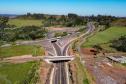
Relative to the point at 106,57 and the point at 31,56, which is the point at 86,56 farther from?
the point at 31,56

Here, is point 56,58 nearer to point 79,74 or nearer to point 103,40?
point 79,74

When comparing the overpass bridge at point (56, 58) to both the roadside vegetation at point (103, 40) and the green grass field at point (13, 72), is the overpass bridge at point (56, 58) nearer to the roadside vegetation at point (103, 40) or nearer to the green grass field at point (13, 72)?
the green grass field at point (13, 72)

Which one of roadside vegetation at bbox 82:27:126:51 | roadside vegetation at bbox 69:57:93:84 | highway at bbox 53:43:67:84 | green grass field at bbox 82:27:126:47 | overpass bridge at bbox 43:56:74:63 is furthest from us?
green grass field at bbox 82:27:126:47

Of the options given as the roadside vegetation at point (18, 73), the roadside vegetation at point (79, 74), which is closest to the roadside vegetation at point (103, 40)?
the roadside vegetation at point (79, 74)

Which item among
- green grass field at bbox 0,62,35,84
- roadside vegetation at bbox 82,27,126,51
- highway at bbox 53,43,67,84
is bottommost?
highway at bbox 53,43,67,84

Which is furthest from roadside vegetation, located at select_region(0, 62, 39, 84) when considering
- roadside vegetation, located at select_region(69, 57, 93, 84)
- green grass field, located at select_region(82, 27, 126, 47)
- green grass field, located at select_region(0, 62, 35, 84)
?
green grass field, located at select_region(82, 27, 126, 47)

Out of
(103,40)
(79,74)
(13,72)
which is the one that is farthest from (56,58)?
(103,40)

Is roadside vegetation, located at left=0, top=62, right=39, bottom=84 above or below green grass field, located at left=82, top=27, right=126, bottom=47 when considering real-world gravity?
below

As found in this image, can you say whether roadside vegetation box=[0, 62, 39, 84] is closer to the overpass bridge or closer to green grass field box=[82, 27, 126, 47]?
the overpass bridge
